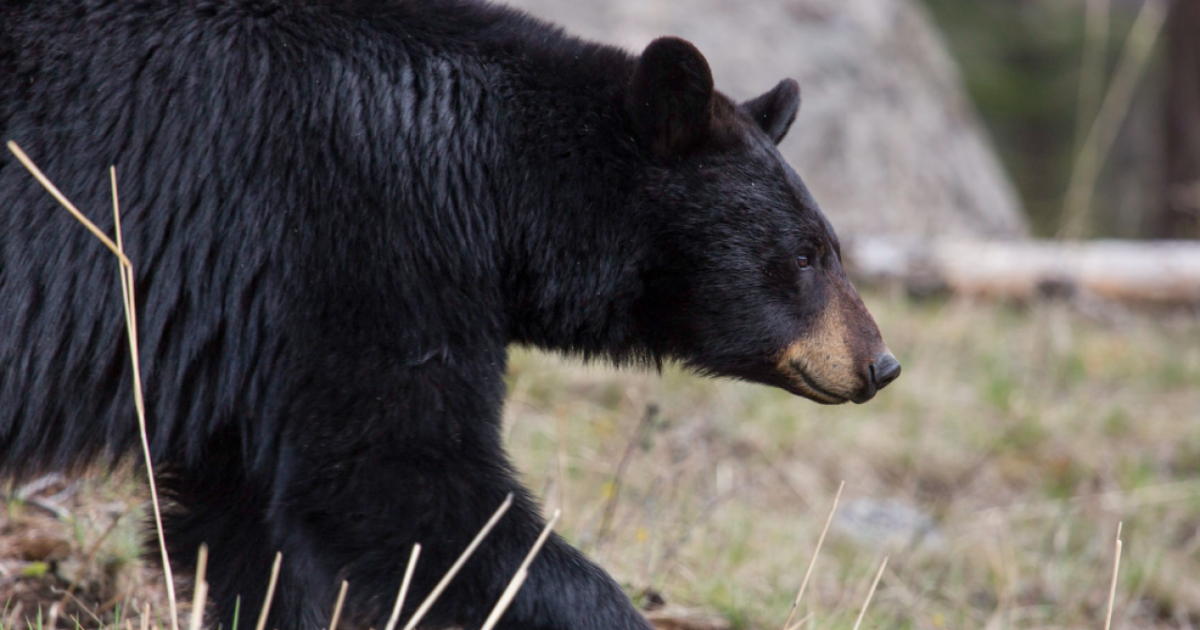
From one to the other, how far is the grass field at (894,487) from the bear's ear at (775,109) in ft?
2.45

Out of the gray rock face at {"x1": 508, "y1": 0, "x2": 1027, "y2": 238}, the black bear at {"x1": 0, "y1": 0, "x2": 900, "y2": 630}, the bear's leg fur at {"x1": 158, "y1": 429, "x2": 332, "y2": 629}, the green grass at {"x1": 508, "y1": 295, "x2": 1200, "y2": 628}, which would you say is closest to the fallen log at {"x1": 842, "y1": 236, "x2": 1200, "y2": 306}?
the green grass at {"x1": 508, "y1": 295, "x2": 1200, "y2": 628}

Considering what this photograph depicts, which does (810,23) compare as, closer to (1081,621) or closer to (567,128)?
(1081,621)

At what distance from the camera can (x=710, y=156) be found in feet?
8.27

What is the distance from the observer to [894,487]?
5.26 meters

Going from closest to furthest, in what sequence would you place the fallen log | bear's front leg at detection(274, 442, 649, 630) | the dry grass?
bear's front leg at detection(274, 442, 649, 630), the dry grass, the fallen log

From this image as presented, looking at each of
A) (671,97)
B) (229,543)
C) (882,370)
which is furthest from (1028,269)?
(229,543)

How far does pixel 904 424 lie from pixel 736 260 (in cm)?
339

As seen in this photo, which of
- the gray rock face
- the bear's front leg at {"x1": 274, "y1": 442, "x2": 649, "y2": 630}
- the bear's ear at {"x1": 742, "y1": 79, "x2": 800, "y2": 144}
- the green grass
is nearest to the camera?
the bear's front leg at {"x1": 274, "y1": 442, "x2": 649, "y2": 630}

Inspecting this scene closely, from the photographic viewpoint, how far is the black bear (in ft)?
6.71

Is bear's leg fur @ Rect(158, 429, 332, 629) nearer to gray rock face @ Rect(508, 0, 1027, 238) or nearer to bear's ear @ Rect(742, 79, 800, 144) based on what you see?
bear's ear @ Rect(742, 79, 800, 144)

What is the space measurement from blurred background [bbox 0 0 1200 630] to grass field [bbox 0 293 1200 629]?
1 cm

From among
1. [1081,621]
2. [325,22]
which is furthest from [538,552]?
[1081,621]

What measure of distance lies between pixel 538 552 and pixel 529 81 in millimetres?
1029

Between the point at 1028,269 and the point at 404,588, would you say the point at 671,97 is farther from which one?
the point at 1028,269
